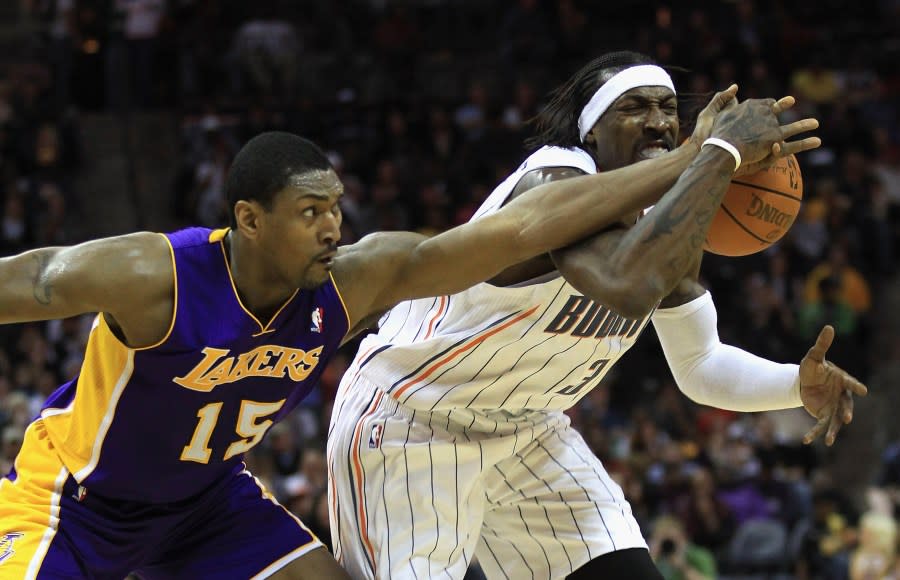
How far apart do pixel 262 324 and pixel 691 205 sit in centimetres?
135

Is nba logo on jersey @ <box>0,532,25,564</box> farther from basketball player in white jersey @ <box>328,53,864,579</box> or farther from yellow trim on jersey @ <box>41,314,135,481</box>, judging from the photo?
basketball player in white jersey @ <box>328,53,864,579</box>

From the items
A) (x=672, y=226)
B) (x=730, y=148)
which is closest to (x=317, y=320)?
(x=672, y=226)

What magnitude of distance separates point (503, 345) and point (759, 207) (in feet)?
3.29

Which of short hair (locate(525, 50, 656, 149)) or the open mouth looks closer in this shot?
the open mouth

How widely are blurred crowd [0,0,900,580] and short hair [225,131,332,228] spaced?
5362 mm

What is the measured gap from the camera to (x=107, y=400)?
13.0 feet

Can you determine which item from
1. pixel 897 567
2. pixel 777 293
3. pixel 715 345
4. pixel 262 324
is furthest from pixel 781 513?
pixel 262 324

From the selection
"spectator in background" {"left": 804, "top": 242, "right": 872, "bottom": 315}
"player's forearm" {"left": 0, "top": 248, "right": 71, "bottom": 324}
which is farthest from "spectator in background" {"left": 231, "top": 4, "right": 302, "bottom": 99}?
"player's forearm" {"left": 0, "top": 248, "right": 71, "bottom": 324}

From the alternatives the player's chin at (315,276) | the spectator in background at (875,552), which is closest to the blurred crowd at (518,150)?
the spectator in background at (875,552)

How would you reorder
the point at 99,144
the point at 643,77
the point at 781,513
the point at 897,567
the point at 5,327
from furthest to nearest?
1. the point at 99,144
2. the point at 5,327
3. the point at 781,513
4. the point at 897,567
5. the point at 643,77

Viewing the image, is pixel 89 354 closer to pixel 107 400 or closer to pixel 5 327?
pixel 107 400

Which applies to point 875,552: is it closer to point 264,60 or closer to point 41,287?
point 41,287

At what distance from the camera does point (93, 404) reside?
13.1 ft

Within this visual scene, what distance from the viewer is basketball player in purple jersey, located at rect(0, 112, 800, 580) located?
385 cm
